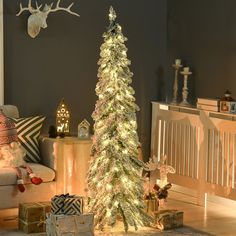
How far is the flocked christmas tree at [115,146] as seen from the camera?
548 centimetres

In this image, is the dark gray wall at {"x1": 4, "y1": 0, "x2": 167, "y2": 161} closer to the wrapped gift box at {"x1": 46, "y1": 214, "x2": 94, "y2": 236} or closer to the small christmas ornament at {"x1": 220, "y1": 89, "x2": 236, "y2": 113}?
the small christmas ornament at {"x1": 220, "y1": 89, "x2": 236, "y2": 113}

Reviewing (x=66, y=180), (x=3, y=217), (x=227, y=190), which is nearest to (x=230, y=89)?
(x=227, y=190)

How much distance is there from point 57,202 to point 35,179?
40 centimetres

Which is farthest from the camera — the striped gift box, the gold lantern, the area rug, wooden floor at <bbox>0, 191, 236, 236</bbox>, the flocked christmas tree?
the gold lantern

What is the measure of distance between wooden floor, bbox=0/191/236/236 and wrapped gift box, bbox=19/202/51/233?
0.64 ft

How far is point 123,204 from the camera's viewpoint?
5.49 meters

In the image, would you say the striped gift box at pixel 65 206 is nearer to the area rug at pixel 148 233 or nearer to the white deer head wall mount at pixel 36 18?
the area rug at pixel 148 233

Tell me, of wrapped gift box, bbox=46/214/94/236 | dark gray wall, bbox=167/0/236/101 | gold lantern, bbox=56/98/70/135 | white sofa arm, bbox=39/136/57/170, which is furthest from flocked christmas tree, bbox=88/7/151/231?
dark gray wall, bbox=167/0/236/101

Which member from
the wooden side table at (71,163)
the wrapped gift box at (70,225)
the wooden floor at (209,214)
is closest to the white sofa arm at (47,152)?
the wooden side table at (71,163)

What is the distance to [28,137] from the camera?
603 centimetres

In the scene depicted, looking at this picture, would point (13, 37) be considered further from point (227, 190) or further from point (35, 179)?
point (227, 190)

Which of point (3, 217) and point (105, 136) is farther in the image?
point (3, 217)

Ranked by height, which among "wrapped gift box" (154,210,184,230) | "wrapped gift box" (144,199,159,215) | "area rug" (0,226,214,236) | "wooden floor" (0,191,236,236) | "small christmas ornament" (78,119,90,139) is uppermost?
"small christmas ornament" (78,119,90,139)

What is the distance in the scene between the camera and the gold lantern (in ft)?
20.8
